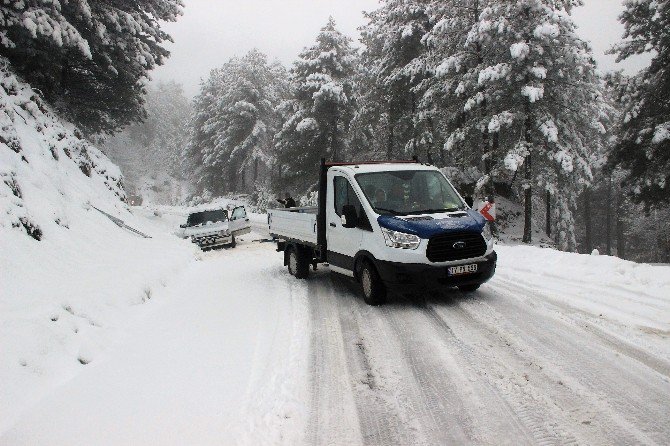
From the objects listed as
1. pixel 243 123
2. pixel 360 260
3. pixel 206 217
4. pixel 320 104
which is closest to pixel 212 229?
pixel 206 217

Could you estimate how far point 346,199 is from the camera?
8609 millimetres

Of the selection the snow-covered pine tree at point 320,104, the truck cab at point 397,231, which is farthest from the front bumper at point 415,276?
the snow-covered pine tree at point 320,104

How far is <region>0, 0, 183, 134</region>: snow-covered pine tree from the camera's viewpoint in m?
12.9

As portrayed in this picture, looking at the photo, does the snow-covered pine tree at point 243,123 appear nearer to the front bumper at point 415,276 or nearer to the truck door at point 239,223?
the truck door at point 239,223

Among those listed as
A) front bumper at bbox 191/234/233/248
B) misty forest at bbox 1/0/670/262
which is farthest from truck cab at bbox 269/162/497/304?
misty forest at bbox 1/0/670/262

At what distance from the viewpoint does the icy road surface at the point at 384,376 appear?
3852mm

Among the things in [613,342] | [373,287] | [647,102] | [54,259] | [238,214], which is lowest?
[613,342]

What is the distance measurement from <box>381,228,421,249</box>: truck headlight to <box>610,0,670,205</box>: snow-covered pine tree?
15.4 metres

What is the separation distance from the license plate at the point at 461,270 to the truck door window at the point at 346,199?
1546 mm

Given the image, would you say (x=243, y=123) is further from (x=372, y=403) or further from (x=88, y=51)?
(x=372, y=403)

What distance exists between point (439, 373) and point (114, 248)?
28.4ft

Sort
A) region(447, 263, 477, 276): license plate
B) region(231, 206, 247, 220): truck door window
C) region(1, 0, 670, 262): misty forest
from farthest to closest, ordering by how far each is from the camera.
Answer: region(231, 206, 247, 220): truck door window, region(1, 0, 670, 262): misty forest, region(447, 263, 477, 276): license plate

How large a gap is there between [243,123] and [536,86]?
35231 millimetres

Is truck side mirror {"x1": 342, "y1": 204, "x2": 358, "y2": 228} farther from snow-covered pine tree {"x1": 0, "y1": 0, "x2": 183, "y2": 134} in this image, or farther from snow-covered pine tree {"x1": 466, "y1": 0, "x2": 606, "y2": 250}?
snow-covered pine tree {"x1": 466, "y1": 0, "x2": 606, "y2": 250}
